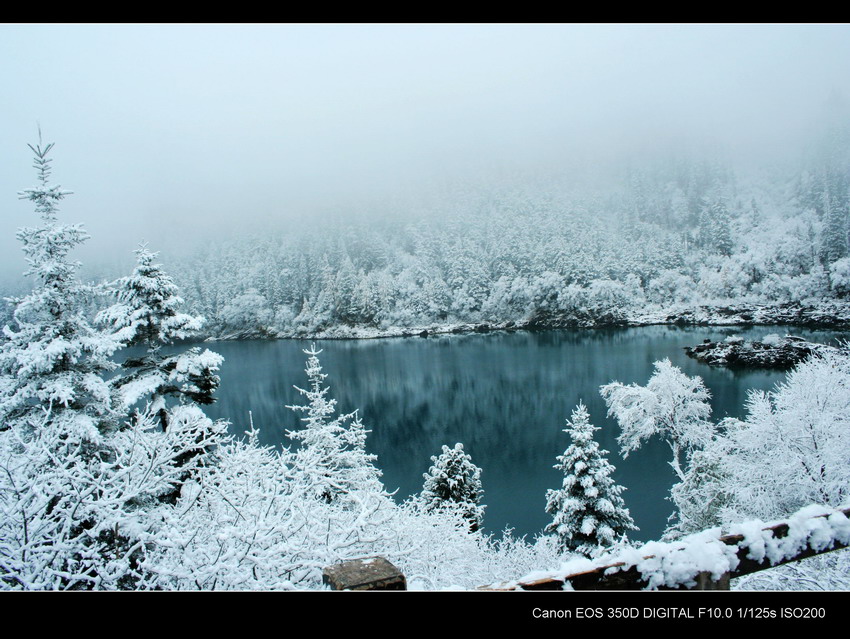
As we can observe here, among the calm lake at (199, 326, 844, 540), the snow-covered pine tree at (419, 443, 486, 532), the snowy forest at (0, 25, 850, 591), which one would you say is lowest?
the calm lake at (199, 326, 844, 540)

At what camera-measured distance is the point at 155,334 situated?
12383mm

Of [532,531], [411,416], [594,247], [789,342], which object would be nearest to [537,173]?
[594,247]

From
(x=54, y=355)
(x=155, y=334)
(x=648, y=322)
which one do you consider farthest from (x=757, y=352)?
(x=54, y=355)

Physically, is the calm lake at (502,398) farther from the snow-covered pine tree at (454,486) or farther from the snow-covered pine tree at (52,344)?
the snow-covered pine tree at (52,344)

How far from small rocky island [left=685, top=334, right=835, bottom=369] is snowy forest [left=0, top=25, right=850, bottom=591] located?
744 cm

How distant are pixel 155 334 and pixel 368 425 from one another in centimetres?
3237

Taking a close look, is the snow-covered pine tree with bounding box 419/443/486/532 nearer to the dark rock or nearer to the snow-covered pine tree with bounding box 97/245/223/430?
the snow-covered pine tree with bounding box 97/245/223/430

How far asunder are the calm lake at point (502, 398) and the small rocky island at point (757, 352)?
2309mm

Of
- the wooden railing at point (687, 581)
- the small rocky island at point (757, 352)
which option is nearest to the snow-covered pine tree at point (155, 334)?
the wooden railing at point (687, 581)

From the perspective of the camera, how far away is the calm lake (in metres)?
28.2

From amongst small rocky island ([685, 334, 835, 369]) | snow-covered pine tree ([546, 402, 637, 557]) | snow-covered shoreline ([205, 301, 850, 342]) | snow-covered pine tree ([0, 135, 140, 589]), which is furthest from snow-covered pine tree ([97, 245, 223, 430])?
snow-covered shoreline ([205, 301, 850, 342])

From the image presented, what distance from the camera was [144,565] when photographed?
4.55 meters

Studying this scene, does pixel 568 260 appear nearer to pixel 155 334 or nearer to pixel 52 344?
pixel 155 334
